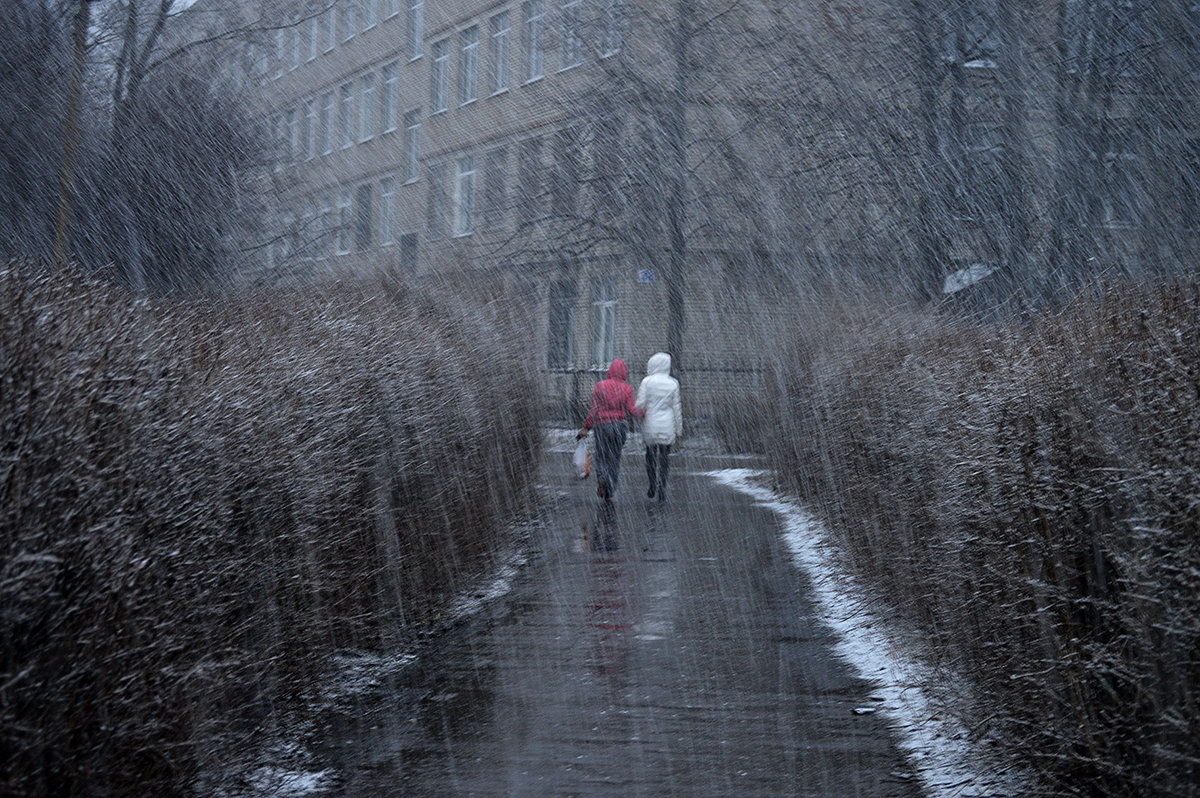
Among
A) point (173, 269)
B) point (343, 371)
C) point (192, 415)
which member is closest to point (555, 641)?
point (343, 371)

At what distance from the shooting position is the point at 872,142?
18.7 meters

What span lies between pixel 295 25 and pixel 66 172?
24.7ft

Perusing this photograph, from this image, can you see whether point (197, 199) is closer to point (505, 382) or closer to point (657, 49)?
point (505, 382)

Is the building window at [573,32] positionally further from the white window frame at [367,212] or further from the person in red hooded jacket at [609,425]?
the white window frame at [367,212]

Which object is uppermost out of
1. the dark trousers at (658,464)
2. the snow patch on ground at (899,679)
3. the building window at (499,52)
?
the building window at (499,52)

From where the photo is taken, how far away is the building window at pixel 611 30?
2544cm

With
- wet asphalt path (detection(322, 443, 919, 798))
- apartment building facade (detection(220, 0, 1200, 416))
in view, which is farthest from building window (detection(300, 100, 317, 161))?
wet asphalt path (detection(322, 443, 919, 798))

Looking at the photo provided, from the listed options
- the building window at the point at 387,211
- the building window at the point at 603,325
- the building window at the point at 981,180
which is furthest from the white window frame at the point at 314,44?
the building window at the point at 981,180

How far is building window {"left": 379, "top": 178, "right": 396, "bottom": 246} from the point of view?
141 ft

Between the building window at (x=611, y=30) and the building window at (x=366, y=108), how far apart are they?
20.0m

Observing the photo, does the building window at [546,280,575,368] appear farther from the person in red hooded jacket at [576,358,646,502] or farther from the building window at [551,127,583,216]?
the person in red hooded jacket at [576,358,646,502]

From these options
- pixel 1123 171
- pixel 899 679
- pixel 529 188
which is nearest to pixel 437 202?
pixel 529 188

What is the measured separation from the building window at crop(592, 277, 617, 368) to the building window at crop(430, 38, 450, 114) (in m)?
10.5

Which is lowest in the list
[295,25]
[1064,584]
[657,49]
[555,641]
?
[555,641]
